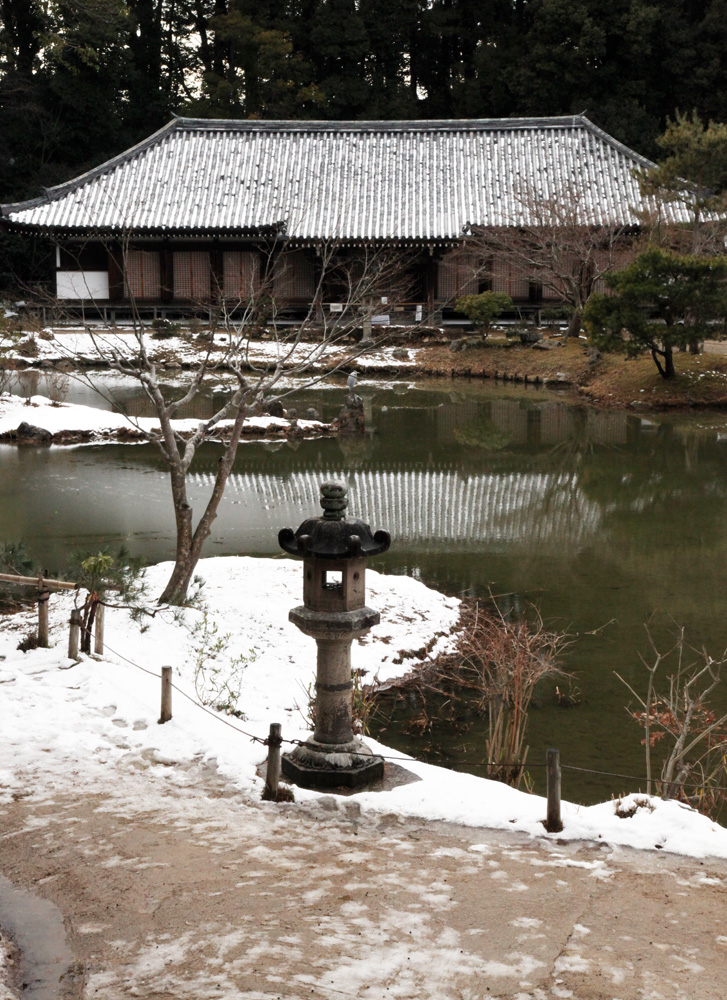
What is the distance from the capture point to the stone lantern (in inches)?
232

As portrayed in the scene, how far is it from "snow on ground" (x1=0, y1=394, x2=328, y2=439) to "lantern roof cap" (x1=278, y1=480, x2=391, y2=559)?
13.3 m

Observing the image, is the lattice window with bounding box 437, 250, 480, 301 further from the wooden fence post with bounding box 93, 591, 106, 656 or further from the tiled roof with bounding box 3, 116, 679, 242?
the wooden fence post with bounding box 93, 591, 106, 656

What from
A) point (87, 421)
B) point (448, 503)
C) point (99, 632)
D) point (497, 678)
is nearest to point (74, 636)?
point (99, 632)

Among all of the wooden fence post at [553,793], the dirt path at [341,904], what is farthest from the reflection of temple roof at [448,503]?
the dirt path at [341,904]

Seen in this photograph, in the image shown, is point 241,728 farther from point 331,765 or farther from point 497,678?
point 497,678

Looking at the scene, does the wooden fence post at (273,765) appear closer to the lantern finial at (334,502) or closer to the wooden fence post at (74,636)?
the lantern finial at (334,502)

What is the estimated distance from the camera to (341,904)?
4.46 meters

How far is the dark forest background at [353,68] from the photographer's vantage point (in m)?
39.6

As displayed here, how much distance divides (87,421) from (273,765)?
51.0 feet

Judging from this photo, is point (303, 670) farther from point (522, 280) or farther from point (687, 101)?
point (687, 101)

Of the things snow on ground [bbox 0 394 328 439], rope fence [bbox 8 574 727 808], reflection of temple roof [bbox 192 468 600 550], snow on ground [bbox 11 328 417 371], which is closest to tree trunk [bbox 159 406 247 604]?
rope fence [bbox 8 574 727 808]

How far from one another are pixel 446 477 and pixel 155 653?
8988 mm

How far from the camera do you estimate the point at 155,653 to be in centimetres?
855

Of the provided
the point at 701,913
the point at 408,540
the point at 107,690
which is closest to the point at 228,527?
the point at 408,540
